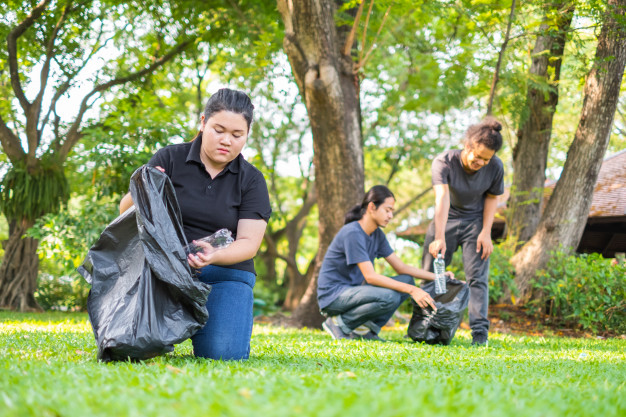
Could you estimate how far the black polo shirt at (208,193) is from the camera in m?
3.43

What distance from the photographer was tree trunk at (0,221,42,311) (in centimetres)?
921

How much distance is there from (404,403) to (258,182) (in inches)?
80.5

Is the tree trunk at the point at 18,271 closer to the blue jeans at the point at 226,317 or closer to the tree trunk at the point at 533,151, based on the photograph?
the blue jeans at the point at 226,317

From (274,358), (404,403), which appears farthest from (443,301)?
(404,403)

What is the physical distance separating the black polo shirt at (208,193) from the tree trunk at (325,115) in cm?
372

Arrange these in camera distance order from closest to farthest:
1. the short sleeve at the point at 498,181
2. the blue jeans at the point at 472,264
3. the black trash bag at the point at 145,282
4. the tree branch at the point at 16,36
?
the black trash bag at the point at 145,282, the blue jeans at the point at 472,264, the short sleeve at the point at 498,181, the tree branch at the point at 16,36

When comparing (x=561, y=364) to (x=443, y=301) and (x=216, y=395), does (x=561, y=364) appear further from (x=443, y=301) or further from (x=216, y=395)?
(x=216, y=395)

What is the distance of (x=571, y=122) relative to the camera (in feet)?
70.4

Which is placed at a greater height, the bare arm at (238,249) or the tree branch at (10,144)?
the tree branch at (10,144)

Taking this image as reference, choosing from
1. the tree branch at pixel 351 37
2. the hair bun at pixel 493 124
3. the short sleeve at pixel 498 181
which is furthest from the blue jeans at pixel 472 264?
the tree branch at pixel 351 37

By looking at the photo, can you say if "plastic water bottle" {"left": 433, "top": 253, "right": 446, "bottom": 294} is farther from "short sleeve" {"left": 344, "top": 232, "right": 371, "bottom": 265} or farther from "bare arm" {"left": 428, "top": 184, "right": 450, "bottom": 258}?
"short sleeve" {"left": 344, "top": 232, "right": 371, "bottom": 265}

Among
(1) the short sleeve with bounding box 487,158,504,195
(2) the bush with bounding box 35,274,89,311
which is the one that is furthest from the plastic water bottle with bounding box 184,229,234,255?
(2) the bush with bounding box 35,274,89,311

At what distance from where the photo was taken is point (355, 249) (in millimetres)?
5371

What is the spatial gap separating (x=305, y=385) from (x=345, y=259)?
3384mm
